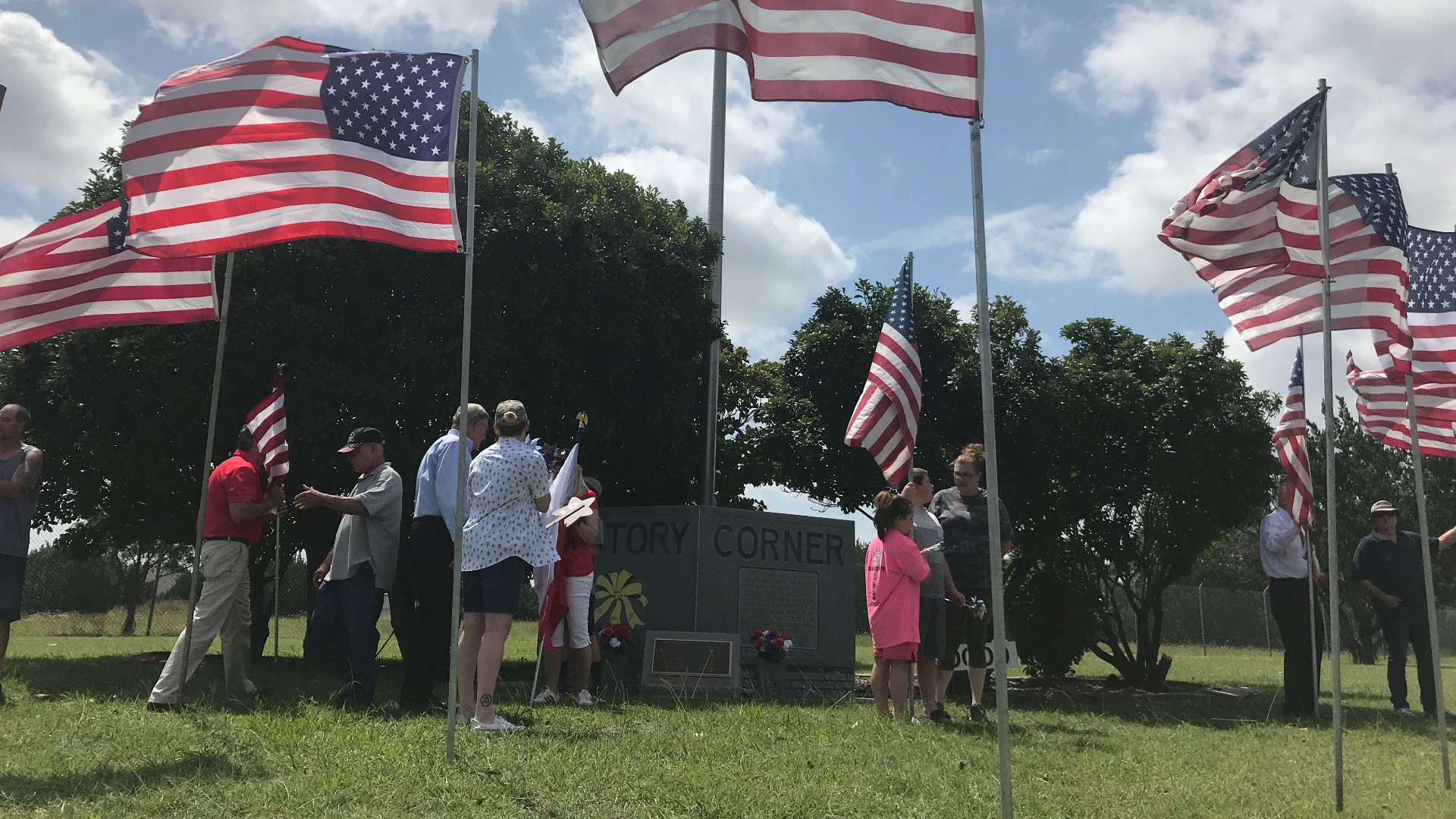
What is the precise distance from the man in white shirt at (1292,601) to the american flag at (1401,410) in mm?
1275

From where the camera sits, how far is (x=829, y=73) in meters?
4.96

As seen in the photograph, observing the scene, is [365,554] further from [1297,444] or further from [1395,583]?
[1395,583]

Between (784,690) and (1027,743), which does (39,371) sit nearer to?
(784,690)

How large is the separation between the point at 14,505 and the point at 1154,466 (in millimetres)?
13987

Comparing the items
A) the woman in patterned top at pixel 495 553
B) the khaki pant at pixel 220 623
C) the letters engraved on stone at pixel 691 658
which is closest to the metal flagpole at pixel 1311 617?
the letters engraved on stone at pixel 691 658

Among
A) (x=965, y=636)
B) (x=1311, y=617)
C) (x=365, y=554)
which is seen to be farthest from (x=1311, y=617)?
(x=365, y=554)

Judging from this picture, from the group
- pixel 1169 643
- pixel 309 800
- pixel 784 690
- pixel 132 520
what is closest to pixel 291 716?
pixel 309 800

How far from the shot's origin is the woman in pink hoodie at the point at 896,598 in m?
7.55

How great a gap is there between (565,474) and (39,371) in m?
9.35

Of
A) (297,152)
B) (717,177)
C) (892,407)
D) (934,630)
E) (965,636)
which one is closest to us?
(297,152)

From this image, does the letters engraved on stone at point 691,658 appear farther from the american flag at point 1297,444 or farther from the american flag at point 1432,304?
the american flag at point 1432,304

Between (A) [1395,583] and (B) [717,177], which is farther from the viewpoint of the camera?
(B) [717,177]

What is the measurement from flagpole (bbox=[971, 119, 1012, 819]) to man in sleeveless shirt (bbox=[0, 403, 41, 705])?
609 cm

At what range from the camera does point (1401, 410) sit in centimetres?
905
